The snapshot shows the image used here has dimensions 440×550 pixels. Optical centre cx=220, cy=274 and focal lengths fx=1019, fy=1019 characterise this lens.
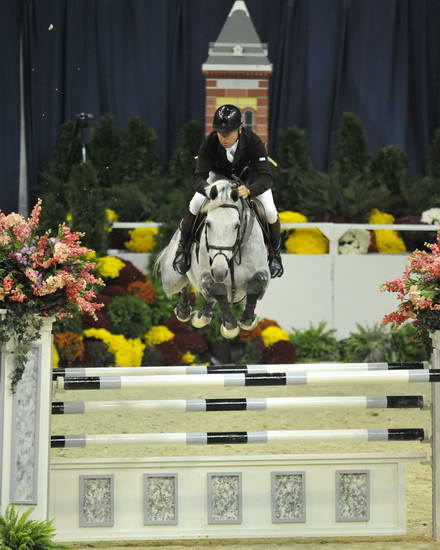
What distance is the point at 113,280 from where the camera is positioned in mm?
10211

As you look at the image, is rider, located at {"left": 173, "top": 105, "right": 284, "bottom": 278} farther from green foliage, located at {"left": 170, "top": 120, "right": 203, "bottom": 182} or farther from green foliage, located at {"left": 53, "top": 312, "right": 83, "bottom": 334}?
green foliage, located at {"left": 170, "top": 120, "right": 203, "bottom": 182}

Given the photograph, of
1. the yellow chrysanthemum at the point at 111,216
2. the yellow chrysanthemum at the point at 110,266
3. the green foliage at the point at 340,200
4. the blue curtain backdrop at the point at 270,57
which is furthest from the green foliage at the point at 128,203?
the green foliage at the point at 340,200

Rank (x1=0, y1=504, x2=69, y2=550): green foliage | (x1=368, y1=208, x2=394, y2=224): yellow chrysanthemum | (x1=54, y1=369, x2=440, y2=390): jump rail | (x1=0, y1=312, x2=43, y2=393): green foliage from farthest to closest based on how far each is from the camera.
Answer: (x1=368, y1=208, x2=394, y2=224): yellow chrysanthemum, (x1=54, y1=369, x2=440, y2=390): jump rail, (x1=0, y1=312, x2=43, y2=393): green foliage, (x1=0, y1=504, x2=69, y2=550): green foliage

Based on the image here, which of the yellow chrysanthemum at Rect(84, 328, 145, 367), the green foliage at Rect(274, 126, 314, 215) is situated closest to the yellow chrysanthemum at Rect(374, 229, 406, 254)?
the green foliage at Rect(274, 126, 314, 215)

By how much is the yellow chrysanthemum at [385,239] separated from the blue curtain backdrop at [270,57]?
1653 mm

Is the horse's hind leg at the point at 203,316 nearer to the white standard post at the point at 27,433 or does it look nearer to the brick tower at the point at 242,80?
the white standard post at the point at 27,433

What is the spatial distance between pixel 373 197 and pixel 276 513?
654 cm

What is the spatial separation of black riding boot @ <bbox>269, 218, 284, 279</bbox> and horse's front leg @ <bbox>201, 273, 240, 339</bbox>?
1.69 feet

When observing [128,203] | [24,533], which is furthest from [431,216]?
[24,533]

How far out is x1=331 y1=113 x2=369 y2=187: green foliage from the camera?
1193 cm

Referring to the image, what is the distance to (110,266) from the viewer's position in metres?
10.1

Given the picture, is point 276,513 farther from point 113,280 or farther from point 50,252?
point 113,280

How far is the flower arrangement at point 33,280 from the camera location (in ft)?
14.4

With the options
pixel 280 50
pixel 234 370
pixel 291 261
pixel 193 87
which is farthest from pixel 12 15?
pixel 234 370
